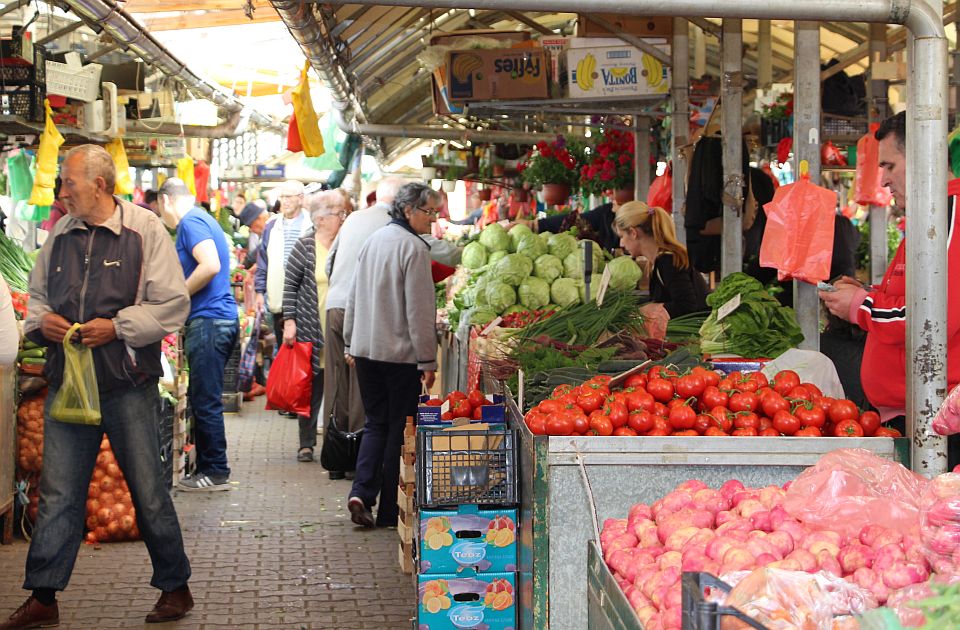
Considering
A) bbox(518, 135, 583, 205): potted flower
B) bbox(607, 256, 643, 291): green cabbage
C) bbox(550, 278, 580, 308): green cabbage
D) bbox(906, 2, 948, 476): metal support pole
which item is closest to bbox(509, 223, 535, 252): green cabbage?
bbox(550, 278, 580, 308): green cabbage

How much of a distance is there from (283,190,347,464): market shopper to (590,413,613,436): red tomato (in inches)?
202

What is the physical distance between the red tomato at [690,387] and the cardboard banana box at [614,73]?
3327 millimetres

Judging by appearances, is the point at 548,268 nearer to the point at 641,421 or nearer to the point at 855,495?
the point at 641,421

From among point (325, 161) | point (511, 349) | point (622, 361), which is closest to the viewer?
point (622, 361)

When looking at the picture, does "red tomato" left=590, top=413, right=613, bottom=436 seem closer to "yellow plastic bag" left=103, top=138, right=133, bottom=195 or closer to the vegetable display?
the vegetable display

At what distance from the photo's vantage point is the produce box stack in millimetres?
4477

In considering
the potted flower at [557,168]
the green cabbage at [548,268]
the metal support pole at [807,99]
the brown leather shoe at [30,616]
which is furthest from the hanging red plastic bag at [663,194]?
the brown leather shoe at [30,616]

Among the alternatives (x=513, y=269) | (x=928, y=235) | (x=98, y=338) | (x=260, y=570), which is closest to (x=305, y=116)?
(x=513, y=269)

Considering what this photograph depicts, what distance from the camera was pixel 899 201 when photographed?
4.21 meters

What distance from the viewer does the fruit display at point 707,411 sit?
12.8 feet

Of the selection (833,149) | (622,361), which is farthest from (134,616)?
(833,149)

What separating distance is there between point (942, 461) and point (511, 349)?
2369 mm

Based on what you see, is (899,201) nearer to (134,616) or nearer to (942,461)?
(942,461)

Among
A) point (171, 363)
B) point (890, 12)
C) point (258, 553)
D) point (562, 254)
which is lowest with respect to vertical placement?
point (258, 553)
